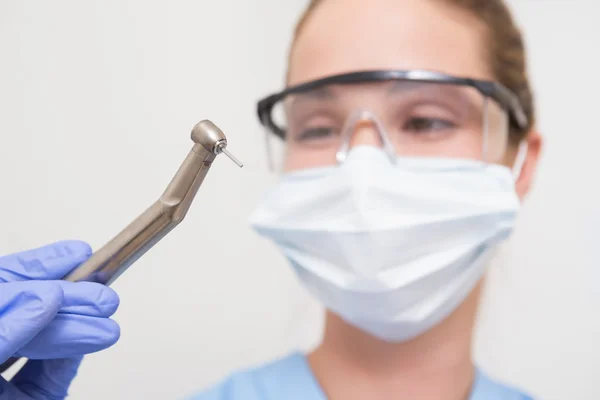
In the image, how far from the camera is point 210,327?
3.30 feet

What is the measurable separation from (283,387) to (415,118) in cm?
49

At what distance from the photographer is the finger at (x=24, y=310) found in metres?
0.42

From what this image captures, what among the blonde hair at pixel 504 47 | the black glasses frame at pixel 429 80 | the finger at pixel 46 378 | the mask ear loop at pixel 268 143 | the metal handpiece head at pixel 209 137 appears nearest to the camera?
the metal handpiece head at pixel 209 137

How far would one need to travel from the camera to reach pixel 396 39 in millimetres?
678

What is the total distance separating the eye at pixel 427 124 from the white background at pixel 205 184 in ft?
1.30

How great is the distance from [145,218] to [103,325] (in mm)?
132

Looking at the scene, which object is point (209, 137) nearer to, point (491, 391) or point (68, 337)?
point (68, 337)

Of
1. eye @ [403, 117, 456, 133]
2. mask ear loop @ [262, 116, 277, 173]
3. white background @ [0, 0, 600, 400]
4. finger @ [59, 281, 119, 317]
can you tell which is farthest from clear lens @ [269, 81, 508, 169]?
finger @ [59, 281, 119, 317]

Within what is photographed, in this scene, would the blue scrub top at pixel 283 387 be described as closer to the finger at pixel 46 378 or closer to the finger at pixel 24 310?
the finger at pixel 46 378

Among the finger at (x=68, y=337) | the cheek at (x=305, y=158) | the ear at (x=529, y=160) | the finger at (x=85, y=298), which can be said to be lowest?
the ear at (x=529, y=160)

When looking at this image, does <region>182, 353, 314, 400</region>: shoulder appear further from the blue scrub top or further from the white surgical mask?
the white surgical mask

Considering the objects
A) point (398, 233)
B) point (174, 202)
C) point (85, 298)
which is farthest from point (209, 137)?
point (398, 233)

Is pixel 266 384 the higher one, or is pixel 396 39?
pixel 396 39

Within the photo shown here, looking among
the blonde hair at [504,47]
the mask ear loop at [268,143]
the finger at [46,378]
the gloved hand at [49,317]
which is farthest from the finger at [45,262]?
the blonde hair at [504,47]
